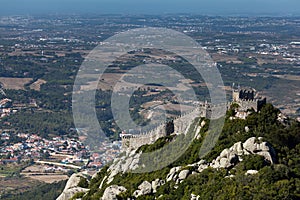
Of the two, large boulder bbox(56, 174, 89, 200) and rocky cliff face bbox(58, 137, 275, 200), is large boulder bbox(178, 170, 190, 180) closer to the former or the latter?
rocky cliff face bbox(58, 137, 275, 200)

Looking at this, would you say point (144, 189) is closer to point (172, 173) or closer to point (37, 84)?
point (172, 173)

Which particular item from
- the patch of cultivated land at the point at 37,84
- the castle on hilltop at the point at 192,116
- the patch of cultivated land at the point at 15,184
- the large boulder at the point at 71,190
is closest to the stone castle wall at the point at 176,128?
the castle on hilltop at the point at 192,116

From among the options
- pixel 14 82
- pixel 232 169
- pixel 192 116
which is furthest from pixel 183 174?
pixel 14 82

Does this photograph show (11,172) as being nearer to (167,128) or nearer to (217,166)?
(167,128)

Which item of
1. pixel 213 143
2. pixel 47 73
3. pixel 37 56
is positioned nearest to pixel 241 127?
pixel 213 143

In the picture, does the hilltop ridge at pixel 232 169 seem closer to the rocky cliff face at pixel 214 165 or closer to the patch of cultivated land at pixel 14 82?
the rocky cliff face at pixel 214 165

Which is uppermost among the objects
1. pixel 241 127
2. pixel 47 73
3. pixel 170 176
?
pixel 241 127

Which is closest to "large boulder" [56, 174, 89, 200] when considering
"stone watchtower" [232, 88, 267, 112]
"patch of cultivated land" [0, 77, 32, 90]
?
"stone watchtower" [232, 88, 267, 112]
